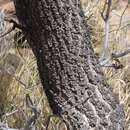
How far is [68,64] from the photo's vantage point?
73.4 inches

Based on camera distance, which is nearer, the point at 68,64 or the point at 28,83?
the point at 68,64

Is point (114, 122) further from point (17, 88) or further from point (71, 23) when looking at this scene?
point (17, 88)

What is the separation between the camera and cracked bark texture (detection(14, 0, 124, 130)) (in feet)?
5.98

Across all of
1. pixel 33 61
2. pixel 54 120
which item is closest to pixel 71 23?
pixel 54 120

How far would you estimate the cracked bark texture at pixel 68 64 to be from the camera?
5.98ft

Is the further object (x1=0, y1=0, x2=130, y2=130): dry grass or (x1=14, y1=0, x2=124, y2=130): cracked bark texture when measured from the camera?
(x1=0, y1=0, x2=130, y2=130): dry grass

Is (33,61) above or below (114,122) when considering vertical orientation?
above

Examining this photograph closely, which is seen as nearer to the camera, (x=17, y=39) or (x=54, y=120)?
(x=54, y=120)

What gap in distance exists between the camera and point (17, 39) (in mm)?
3615

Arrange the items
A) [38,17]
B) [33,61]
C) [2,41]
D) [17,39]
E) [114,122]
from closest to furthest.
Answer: [38,17] → [114,122] → [33,61] → [2,41] → [17,39]

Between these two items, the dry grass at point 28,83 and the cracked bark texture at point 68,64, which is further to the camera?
the dry grass at point 28,83

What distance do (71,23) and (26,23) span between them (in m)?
0.18

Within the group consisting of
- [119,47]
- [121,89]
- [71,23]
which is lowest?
[121,89]

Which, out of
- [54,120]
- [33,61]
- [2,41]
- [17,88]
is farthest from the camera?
[2,41]
